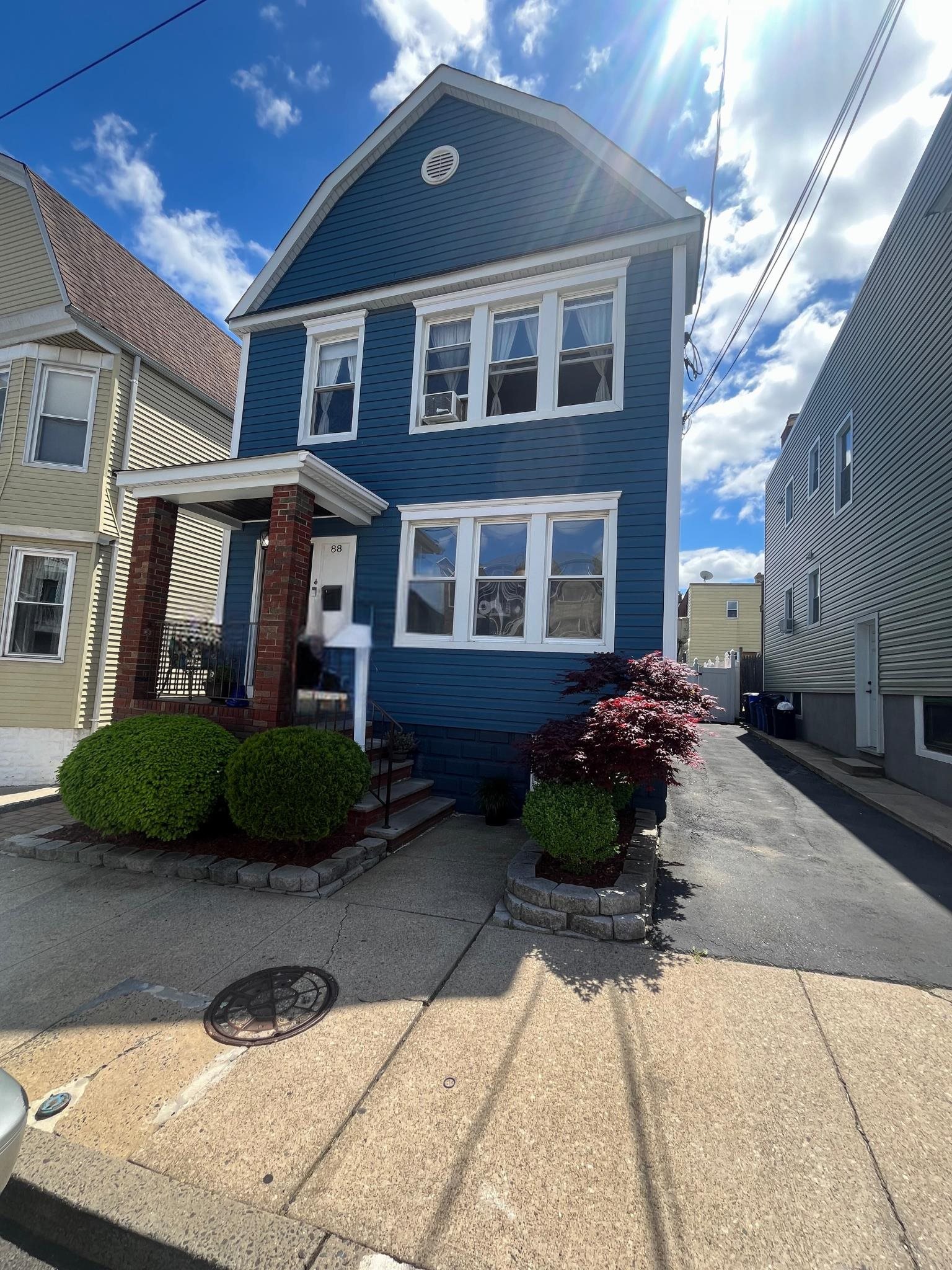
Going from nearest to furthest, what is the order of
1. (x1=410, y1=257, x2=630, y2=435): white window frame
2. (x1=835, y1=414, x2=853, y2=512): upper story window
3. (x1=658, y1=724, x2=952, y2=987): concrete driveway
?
(x1=658, y1=724, x2=952, y2=987): concrete driveway → (x1=410, y1=257, x2=630, y2=435): white window frame → (x1=835, y1=414, x2=853, y2=512): upper story window

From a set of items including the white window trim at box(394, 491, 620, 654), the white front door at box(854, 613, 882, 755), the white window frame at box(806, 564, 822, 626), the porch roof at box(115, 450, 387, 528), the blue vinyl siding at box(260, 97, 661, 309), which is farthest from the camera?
the white window frame at box(806, 564, 822, 626)

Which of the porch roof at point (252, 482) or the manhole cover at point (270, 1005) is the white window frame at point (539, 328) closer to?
the porch roof at point (252, 482)

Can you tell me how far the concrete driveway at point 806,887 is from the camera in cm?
384

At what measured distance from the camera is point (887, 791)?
341 inches

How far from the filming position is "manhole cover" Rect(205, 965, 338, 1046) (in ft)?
9.37

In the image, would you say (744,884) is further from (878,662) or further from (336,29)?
(336,29)

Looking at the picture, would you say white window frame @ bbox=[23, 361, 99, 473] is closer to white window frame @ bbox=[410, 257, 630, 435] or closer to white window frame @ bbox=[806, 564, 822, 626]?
white window frame @ bbox=[410, 257, 630, 435]

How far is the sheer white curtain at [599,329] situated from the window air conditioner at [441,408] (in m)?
1.87

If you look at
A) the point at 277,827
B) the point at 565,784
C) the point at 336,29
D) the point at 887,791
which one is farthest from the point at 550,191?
the point at 887,791

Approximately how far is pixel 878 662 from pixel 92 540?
14111 millimetres

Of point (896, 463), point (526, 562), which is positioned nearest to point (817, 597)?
point (896, 463)

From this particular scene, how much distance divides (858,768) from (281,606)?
33.5ft

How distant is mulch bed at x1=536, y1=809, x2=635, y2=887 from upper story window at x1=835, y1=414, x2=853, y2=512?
443 inches

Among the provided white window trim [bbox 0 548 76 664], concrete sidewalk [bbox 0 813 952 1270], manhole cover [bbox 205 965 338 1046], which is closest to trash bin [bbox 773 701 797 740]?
concrete sidewalk [bbox 0 813 952 1270]
